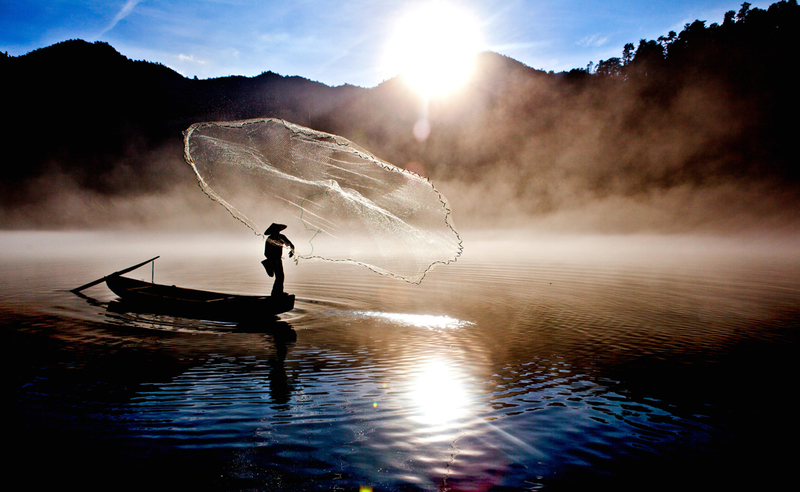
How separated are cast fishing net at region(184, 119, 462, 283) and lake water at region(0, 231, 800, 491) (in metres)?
2.97

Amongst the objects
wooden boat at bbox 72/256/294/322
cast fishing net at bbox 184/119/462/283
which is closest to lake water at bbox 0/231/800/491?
wooden boat at bbox 72/256/294/322

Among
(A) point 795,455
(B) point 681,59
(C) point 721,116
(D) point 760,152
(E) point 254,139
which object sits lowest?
(A) point 795,455

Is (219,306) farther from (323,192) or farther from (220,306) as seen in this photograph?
(323,192)

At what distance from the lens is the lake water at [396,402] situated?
226 inches

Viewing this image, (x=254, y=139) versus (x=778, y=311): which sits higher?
(x=254, y=139)

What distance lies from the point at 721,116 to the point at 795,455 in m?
231

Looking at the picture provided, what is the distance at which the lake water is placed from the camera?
5738 millimetres

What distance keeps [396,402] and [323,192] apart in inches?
225

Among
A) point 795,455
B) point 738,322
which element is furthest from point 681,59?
point 795,455

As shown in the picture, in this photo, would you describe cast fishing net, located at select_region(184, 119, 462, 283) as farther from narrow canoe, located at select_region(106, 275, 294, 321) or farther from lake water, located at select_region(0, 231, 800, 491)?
narrow canoe, located at select_region(106, 275, 294, 321)

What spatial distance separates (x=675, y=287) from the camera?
29.6 m

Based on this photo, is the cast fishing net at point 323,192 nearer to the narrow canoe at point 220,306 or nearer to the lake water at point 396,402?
the lake water at point 396,402

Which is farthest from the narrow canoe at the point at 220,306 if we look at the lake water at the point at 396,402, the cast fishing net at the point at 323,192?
the cast fishing net at the point at 323,192

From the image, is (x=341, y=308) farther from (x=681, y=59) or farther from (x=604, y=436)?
(x=681, y=59)
